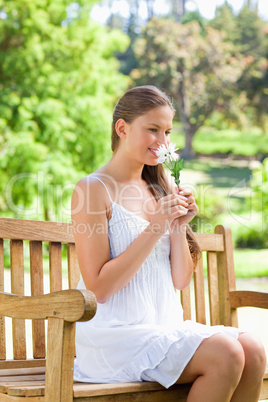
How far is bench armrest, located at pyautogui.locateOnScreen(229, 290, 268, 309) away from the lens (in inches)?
109

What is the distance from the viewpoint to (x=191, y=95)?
776 inches

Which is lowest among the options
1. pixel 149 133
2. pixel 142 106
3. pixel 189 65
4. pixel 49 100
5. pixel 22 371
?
pixel 22 371

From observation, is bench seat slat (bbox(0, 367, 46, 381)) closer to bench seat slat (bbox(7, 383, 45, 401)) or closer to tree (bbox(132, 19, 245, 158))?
bench seat slat (bbox(7, 383, 45, 401))

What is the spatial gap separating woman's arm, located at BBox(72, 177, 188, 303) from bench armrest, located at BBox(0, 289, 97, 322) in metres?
0.30

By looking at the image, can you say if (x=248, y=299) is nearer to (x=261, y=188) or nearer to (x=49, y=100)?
(x=261, y=188)

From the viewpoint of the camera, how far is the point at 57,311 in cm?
176

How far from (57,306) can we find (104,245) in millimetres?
460

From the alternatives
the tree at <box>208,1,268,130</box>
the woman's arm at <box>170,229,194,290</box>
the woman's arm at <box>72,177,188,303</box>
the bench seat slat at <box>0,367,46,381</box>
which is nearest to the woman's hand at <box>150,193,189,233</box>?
the woman's arm at <box>72,177,188,303</box>

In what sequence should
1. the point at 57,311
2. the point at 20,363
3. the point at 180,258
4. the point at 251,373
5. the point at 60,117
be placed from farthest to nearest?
1. the point at 60,117
2. the point at 20,363
3. the point at 180,258
4. the point at 251,373
5. the point at 57,311

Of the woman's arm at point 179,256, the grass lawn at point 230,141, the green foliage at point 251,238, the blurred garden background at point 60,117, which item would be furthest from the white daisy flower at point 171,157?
the grass lawn at point 230,141

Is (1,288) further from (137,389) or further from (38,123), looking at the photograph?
(38,123)

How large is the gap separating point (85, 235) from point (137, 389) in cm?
61

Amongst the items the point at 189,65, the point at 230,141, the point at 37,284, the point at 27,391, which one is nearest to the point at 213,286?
the point at 37,284

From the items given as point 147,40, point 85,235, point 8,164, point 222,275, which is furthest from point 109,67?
point 85,235
